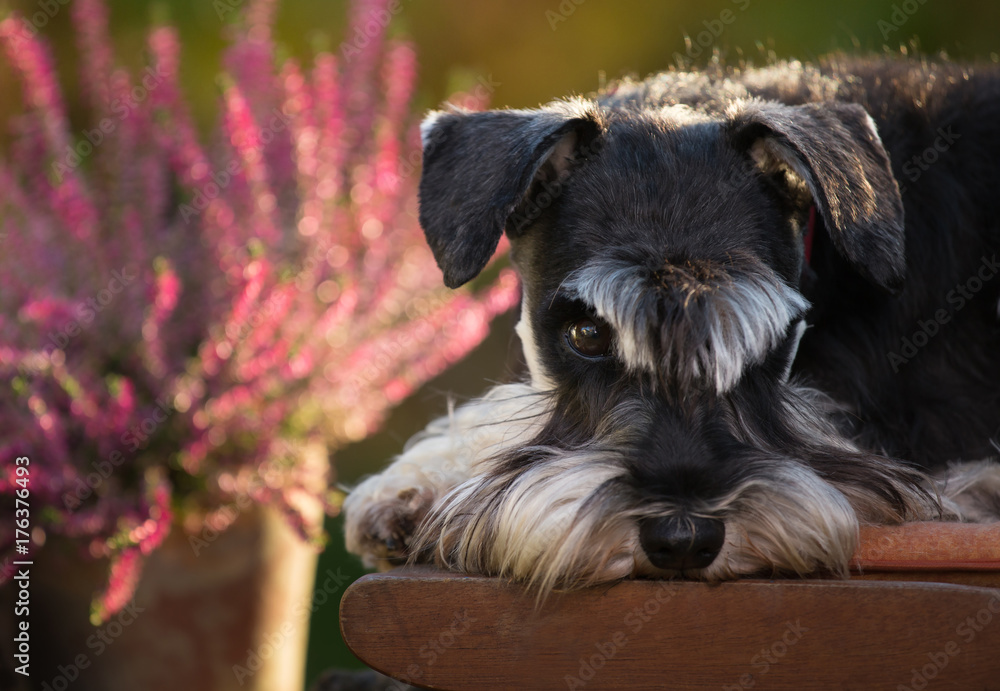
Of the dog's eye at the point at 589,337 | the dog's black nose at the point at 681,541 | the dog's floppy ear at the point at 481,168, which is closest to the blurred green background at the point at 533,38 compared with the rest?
the dog's floppy ear at the point at 481,168

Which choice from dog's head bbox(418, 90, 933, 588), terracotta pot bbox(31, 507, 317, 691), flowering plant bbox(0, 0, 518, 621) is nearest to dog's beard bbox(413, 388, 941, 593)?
dog's head bbox(418, 90, 933, 588)

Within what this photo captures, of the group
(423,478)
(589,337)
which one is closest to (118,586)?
(423,478)

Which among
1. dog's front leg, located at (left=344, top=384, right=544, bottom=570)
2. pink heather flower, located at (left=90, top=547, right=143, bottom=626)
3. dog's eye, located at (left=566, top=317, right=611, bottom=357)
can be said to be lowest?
pink heather flower, located at (left=90, top=547, right=143, bottom=626)

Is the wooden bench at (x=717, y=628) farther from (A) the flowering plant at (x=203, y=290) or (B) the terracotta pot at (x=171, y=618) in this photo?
(B) the terracotta pot at (x=171, y=618)

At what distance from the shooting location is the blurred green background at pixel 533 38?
16.1 ft

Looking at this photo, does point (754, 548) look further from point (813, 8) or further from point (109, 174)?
point (813, 8)

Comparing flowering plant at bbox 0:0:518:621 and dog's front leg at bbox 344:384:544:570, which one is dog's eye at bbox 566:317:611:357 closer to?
dog's front leg at bbox 344:384:544:570

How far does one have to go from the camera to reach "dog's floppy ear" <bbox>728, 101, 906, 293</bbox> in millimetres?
1832

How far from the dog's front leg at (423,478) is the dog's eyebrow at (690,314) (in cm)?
37

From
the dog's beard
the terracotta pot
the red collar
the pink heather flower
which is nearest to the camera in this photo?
the dog's beard

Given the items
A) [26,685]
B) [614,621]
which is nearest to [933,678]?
[614,621]

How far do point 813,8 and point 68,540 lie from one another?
479 centimetres

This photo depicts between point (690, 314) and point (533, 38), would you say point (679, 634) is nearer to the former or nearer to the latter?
point (690, 314)

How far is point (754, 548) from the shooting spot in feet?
5.11
